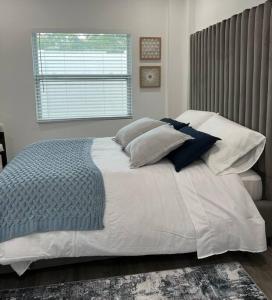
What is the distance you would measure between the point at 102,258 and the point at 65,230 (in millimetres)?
357

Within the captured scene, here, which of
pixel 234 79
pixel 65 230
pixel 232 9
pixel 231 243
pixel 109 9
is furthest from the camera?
pixel 109 9

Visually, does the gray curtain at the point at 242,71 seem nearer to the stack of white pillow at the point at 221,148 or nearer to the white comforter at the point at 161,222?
the stack of white pillow at the point at 221,148

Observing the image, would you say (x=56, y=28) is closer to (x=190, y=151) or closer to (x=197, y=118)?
(x=197, y=118)

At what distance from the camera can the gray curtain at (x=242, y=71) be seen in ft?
7.84

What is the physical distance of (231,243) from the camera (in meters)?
2.15

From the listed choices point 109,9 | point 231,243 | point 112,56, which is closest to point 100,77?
point 112,56

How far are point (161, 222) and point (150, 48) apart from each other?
10.4ft

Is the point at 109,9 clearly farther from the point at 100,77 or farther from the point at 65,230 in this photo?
the point at 65,230

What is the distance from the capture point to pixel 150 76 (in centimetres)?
468

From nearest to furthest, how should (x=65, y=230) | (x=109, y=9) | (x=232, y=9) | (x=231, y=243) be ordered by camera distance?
(x=65, y=230), (x=231, y=243), (x=232, y=9), (x=109, y=9)

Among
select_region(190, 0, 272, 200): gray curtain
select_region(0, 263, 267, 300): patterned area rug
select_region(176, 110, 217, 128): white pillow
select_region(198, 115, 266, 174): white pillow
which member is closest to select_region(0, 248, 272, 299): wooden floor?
select_region(0, 263, 267, 300): patterned area rug

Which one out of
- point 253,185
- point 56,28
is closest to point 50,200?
point 253,185

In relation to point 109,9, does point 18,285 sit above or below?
below

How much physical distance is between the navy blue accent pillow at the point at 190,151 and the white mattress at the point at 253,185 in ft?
1.13
